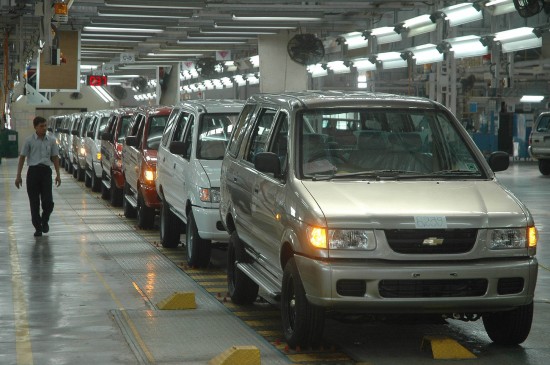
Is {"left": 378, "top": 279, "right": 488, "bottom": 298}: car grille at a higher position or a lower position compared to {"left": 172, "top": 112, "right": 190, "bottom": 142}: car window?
lower

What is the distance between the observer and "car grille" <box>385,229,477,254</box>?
22.7ft

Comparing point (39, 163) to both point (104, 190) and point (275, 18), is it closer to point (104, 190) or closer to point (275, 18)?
point (104, 190)

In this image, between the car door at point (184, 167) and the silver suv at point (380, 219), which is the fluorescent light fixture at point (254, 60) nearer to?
the car door at point (184, 167)

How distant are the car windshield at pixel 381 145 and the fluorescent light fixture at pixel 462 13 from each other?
493 inches

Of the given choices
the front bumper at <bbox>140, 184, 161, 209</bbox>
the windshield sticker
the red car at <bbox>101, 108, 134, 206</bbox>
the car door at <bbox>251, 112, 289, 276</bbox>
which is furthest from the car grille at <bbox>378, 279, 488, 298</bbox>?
the red car at <bbox>101, 108, 134, 206</bbox>

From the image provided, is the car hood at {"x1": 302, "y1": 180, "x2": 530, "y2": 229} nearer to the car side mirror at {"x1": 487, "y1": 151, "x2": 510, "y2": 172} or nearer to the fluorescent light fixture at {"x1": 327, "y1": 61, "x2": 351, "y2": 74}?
the car side mirror at {"x1": 487, "y1": 151, "x2": 510, "y2": 172}

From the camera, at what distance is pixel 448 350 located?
729cm

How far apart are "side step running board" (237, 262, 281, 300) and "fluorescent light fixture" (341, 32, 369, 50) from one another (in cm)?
1938

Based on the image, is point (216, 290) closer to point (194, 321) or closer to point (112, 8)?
point (194, 321)

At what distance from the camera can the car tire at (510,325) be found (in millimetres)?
7422

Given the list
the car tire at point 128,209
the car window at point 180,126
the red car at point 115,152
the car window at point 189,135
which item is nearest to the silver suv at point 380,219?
the car window at point 189,135

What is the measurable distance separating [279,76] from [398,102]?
20427 millimetres

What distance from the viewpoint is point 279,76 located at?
94.0ft

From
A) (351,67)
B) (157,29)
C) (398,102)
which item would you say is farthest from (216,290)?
(351,67)
